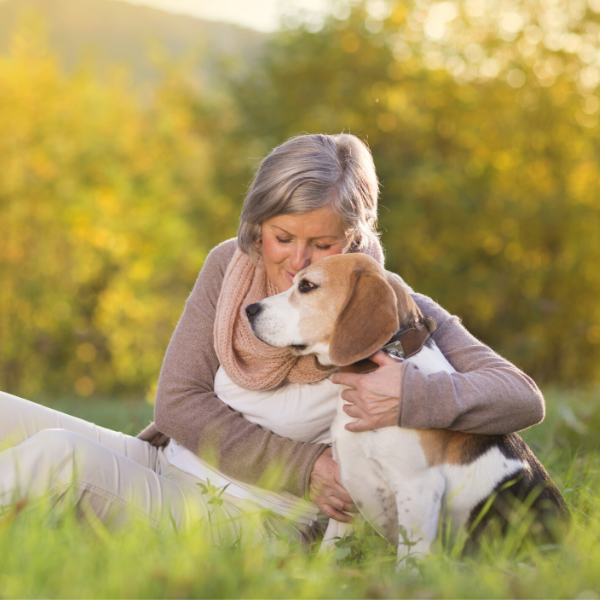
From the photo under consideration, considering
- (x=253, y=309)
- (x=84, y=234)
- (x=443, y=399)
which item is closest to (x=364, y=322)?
(x=443, y=399)

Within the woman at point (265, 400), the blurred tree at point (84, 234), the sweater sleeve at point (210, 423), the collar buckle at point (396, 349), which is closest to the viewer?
the woman at point (265, 400)

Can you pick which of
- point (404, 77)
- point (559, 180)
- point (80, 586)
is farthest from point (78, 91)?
point (80, 586)

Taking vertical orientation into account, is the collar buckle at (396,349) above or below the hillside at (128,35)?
below

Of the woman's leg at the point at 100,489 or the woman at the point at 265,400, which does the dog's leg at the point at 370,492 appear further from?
the woman's leg at the point at 100,489

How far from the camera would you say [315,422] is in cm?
281

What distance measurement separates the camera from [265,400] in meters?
2.84

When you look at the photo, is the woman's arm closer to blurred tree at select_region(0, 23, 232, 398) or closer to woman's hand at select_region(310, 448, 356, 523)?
woman's hand at select_region(310, 448, 356, 523)

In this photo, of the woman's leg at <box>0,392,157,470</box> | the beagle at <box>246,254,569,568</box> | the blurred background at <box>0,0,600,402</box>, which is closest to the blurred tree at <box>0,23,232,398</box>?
the blurred background at <box>0,0,600,402</box>

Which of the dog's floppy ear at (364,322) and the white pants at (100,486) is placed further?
the dog's floppy ear at (364,322)

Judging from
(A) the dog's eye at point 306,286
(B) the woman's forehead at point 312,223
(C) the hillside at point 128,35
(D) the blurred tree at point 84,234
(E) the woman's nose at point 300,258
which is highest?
(C) the hillside at point 128,35

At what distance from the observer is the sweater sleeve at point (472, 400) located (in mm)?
2324

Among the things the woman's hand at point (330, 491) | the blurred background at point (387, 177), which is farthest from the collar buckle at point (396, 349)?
the blurred background at point (387, 177)

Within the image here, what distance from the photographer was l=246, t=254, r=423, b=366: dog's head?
2469mm

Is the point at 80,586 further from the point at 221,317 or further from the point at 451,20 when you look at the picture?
the point at 451,20
